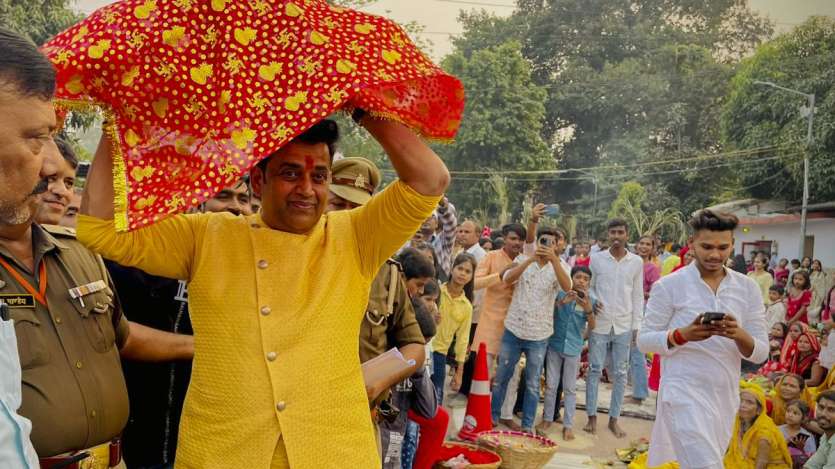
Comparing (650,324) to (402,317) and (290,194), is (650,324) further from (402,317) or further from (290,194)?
(290,194)

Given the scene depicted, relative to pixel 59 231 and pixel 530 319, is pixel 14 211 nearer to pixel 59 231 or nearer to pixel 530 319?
pixel 59 231

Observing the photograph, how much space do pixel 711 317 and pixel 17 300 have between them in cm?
361

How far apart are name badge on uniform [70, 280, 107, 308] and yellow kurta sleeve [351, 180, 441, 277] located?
88 cm

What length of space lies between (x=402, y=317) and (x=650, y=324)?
2273mm

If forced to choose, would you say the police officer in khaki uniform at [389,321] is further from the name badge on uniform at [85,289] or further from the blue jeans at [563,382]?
the blue jeans at [563,382]

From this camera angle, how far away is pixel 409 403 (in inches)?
173

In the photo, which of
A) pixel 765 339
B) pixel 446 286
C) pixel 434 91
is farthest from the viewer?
pixel 446 286

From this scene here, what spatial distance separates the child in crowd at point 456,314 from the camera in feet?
26.1

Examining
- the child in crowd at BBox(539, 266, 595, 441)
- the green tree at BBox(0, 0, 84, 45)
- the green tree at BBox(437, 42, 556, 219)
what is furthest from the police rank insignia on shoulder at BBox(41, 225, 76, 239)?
the green tree at BBox(437, 42, 556, 219)

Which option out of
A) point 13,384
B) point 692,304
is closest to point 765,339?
point 692,304

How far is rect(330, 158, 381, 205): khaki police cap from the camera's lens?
3.75 m

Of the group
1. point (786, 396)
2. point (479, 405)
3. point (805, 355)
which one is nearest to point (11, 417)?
point (479, 405)

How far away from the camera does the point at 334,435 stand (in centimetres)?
204

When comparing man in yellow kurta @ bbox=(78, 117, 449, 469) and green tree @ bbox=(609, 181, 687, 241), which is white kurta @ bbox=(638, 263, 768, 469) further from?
green tree @ bbox=(609, 181, 687, 241)
